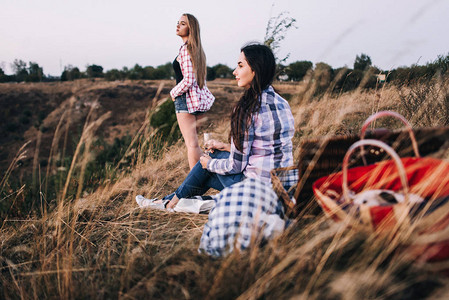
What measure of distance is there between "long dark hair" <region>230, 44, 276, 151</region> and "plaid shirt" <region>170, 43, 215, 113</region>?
1023 millimetres

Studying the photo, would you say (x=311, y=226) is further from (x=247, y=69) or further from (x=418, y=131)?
(x=247, y=69)

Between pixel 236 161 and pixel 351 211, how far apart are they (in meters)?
0.92

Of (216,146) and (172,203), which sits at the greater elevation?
(216,146)

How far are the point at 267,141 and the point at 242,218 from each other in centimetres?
61

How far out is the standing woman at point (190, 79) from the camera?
2812 millimetres

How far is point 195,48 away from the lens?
9.30 feet

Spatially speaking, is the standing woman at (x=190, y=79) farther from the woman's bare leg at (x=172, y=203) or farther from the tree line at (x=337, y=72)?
the woman's bare leg at (x=172, y=203)

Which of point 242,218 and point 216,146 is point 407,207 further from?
point 216,146

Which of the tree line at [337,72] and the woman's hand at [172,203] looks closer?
the woman's hand at [172,203]

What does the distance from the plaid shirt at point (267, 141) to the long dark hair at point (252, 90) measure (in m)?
0.03

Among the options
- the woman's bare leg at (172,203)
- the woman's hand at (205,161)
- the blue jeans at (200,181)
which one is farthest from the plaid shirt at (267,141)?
the woman's bare leg at (172,203)

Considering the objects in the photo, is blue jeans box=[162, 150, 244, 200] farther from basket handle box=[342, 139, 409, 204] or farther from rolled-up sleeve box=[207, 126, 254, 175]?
basket handle box=[342, 139, 409, 204]

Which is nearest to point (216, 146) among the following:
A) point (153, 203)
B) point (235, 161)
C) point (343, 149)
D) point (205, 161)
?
point (205, 161)

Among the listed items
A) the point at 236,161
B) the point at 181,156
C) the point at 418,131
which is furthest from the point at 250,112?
the point at 181,156
